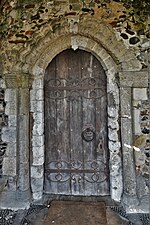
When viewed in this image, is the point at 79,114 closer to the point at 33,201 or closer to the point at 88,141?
the point at 88,141

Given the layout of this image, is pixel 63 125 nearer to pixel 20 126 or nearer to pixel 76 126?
pixel 76 126

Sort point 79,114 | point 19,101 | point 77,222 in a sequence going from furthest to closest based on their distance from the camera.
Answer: point 79,114 < point 19,101 < point 77,222

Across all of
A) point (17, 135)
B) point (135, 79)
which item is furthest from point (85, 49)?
point (17, 135)

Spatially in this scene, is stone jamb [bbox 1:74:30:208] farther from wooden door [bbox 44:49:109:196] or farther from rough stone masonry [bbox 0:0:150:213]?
wooden door [bbox 44:49:109:196]

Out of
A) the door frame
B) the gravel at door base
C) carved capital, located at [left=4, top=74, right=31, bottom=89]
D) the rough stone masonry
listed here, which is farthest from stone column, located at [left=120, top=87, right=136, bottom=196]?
carved capital, located at [left=4, top=74, right=31, bottom=89]

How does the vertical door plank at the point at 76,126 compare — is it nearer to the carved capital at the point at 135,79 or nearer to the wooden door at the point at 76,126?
the wooden door at the point at 76,126

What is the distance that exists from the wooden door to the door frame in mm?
135

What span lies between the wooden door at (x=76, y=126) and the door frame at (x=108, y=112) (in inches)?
5.3

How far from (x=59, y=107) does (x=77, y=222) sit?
154 centimetres

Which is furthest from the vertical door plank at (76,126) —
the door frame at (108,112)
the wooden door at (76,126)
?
the door frame at (108,112)

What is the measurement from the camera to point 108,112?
3.08m

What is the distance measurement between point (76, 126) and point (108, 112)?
512mm

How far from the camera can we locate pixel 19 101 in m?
3.01

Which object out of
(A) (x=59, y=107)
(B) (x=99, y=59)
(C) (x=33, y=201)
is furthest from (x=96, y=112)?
(C) (x=33, y=201)
